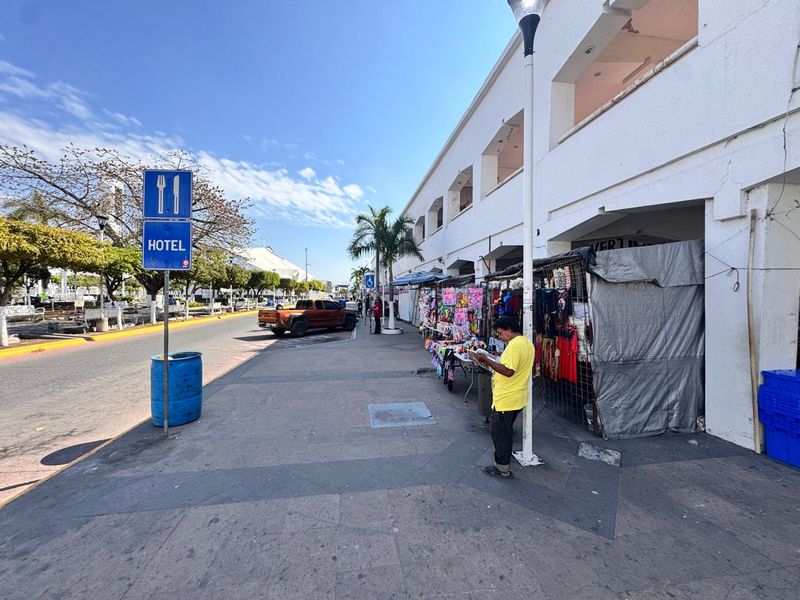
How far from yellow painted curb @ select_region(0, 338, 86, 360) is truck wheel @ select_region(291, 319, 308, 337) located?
24.7 ft

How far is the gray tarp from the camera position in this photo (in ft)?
15.2

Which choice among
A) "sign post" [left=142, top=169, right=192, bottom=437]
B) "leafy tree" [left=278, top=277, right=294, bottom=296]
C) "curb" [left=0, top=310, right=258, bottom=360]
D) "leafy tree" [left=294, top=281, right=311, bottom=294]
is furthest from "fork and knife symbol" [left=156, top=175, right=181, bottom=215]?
"leafy tree" [left=294, top=281, right=311, bottom=294]

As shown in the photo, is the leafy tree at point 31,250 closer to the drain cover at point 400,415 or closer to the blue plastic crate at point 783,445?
the drain cover at point 400,415

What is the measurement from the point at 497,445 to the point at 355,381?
427 centimetres

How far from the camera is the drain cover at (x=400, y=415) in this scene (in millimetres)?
4984

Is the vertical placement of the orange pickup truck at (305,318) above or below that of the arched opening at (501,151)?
below

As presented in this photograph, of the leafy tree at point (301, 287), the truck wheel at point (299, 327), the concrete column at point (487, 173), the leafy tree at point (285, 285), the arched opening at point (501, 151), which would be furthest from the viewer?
the leafy tree at point (301, 287)

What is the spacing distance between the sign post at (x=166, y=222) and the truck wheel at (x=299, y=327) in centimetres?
1131

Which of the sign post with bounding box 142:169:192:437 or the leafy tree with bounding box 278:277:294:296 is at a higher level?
the leafy tree with bounding box 278:277:294:296

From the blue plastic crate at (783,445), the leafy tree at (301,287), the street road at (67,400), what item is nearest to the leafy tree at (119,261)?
the street road at (67,400)

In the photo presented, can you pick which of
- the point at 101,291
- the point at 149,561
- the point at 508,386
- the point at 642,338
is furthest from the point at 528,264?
the point at 101,291

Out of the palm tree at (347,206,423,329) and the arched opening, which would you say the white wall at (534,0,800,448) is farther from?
the palm tree at (347,206,423,329)

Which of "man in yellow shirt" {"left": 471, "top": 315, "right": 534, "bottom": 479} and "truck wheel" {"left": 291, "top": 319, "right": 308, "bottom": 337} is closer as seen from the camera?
"man in yellow shirt" {"left": 471, "top": 315, "right": 534, "bottom": 479}

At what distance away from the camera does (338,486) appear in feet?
10.9
